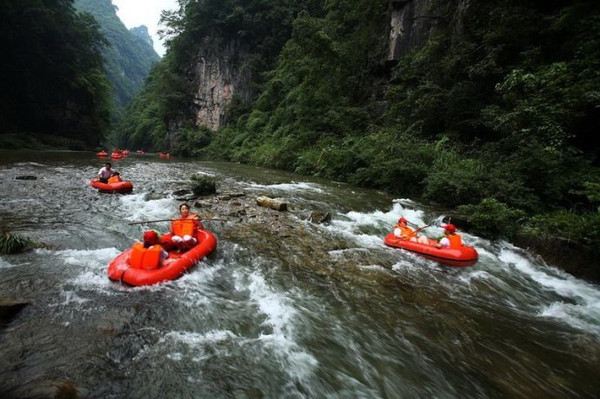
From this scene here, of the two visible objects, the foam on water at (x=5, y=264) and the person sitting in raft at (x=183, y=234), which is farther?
the person sitting in raft at (x=183, y=234)

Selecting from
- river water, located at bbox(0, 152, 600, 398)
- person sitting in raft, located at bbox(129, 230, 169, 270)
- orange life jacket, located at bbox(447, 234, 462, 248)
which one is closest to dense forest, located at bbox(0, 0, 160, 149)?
river water, located at bbox(0, 152, 600, 398)

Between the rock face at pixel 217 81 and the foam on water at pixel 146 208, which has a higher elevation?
the rock face at pixel 217 81

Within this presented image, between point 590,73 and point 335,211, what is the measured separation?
720cm

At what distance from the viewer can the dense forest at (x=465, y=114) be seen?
795 centimetres

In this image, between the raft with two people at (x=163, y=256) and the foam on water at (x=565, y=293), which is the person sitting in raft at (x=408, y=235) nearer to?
the foam on water at (x=565, y=293)

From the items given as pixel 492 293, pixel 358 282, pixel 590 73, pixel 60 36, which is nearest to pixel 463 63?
pixel 590 73

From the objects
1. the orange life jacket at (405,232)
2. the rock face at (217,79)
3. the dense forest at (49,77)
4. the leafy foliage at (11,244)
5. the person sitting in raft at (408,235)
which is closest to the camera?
the leafy foliage at (11,244)

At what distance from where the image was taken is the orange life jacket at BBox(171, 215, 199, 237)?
18.7 feet

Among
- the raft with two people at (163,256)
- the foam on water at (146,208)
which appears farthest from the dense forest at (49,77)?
the raft with two people at (163,256)

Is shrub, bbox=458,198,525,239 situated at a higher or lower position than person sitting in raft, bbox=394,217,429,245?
higher

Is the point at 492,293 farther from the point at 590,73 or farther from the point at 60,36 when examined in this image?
the point at 60,36

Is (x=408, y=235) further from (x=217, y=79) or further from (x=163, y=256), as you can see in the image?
(x=217, y=79)

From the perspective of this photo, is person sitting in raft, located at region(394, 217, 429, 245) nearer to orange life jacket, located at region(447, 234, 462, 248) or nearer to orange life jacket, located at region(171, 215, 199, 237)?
orange life jacket, located at region(447, 234, 462, 248)

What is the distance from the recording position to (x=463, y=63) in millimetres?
12680
